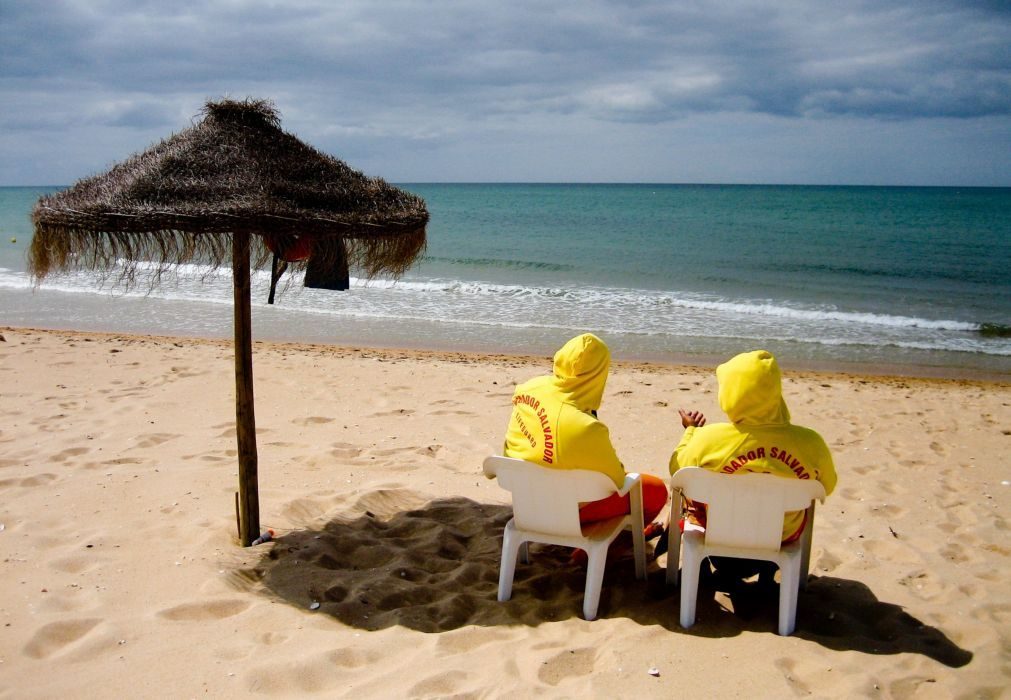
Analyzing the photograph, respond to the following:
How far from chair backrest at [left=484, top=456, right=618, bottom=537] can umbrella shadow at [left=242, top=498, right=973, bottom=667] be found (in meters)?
0.40

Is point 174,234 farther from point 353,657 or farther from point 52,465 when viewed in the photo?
point 52,465

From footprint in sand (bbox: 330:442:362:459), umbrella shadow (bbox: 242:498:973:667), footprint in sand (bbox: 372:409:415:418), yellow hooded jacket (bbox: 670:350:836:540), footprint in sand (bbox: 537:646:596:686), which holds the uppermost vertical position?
yellow hooded jacket (bbox: 670:350:836:540)

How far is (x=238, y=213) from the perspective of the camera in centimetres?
333

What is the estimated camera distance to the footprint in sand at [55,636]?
302 cm

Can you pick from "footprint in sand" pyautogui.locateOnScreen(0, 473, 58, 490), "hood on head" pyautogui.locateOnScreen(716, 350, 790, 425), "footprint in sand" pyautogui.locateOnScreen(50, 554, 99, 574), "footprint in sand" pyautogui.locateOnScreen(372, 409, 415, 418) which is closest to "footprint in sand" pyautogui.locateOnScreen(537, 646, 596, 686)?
"hood on head" pyautogui.locateOnScreen(716, 350, 790, 425)

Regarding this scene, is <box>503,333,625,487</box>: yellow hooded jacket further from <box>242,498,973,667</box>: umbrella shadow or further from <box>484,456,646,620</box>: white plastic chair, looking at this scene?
<box>242,498,973,667</box>: umbrella shadow

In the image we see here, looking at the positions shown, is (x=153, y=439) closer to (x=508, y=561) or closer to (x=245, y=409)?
(x=245, y=409)

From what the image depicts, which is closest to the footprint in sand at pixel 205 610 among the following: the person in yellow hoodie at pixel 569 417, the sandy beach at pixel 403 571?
the sandy beach at pixel 403 571

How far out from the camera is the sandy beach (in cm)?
290

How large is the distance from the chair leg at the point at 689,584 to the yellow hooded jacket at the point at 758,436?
38 cm

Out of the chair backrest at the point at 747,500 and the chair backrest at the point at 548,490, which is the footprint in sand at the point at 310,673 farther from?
the chair backrest at the point at 747,500

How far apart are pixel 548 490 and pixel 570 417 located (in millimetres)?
327

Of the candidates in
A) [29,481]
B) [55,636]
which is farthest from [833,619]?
[29,481]

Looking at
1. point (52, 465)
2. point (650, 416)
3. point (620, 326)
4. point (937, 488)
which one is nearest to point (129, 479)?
point (52, 465)
